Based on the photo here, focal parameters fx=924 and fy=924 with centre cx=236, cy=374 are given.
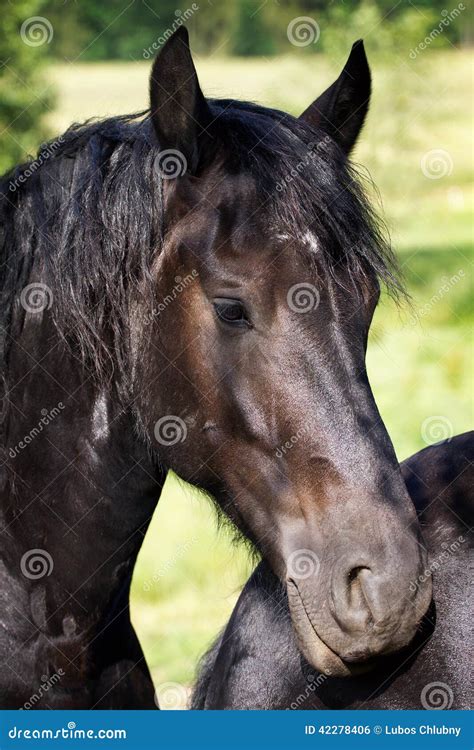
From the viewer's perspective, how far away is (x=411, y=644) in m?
2.85

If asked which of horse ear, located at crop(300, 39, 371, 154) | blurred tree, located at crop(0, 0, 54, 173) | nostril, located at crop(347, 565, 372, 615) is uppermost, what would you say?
blurred tree, located at crop(0, 0, 54, 173)

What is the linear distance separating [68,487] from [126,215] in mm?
981

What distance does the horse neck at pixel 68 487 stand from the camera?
10.8ft

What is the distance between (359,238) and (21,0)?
53.2 feet

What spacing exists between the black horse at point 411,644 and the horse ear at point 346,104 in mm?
1291

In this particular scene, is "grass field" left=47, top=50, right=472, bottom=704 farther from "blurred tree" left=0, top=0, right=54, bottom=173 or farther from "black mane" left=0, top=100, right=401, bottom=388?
"blurred tree" left=0, top=0, right=54, bottom=173

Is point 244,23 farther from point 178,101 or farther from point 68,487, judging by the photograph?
point 68,487

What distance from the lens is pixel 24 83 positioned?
671 inches

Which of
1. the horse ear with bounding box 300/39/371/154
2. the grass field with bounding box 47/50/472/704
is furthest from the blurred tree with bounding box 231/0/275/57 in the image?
the horse ear with bounding box 300/39/371/154

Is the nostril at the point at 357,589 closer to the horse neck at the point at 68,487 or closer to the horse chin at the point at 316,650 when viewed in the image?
the horse chin at the point at 316,650

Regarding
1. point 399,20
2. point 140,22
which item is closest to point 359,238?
point 399,20

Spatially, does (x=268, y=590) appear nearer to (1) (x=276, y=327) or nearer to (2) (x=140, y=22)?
(1) (x=276, y=327)

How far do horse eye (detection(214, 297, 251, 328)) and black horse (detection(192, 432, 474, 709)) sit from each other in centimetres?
88

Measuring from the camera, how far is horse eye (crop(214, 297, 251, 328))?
291 cm
